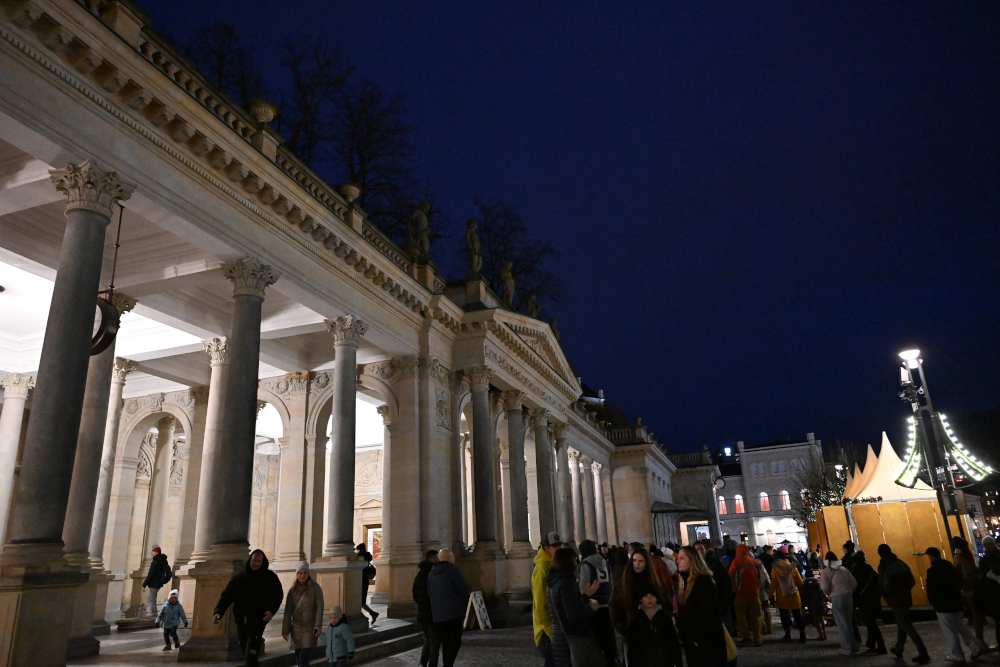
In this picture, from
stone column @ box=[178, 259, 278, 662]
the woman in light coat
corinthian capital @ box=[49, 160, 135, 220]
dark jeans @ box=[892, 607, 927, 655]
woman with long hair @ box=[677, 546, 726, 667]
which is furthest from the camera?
dark jeans @ box=[892, 607, 927, 655]

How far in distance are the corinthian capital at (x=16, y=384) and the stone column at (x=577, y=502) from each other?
21.8 metres

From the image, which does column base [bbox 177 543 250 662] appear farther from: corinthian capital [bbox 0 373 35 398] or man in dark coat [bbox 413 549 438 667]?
corinthian capital [bbox 0 373 35 398]

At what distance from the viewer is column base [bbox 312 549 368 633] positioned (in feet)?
41.9

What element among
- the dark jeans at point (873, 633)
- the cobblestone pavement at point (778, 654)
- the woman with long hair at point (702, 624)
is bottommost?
the cobblestone pavement at point (778, 654)

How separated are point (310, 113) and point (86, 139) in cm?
1272

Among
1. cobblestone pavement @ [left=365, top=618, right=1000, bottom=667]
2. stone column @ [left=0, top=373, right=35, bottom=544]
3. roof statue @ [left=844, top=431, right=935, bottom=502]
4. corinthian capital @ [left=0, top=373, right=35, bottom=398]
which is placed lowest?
cobblestone pavement @ [left=365, top=618, right=1000, bottom=667]

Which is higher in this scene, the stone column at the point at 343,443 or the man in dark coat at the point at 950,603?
the stone column at the point at 343,443

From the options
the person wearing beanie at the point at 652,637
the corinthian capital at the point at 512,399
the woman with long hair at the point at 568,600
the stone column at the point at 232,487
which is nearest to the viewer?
the person wearing beanie at the point at 652,637

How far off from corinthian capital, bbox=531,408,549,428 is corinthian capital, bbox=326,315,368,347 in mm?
11236

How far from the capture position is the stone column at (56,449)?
6906 mm

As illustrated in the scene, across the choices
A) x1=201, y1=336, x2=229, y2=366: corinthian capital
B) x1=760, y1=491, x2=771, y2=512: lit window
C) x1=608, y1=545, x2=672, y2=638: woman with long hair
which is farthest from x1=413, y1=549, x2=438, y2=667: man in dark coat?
x1=760, y1=491, x2=771, y2=512: lit window

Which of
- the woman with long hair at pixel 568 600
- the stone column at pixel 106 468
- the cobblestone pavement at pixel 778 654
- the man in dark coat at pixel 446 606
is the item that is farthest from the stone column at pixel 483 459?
the woman with long hair at pixel 568 600

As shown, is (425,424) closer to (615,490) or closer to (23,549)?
(23,549)

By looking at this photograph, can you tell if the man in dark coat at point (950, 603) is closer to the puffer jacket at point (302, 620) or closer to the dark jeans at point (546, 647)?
the dark jeans at point (546, 647)
